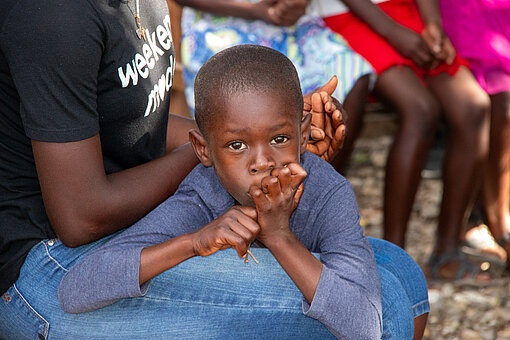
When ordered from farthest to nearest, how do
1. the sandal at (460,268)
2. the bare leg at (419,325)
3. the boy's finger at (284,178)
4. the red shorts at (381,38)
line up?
the red shorts at (381,38) → the sandal at (460,268) → the bare leg at (419,325) → the boy's finger at (284,178)

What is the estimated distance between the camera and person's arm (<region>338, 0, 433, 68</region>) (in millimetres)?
2807

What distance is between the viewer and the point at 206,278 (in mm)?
1345

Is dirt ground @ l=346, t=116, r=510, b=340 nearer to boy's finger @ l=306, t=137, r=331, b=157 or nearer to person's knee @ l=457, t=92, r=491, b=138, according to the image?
person's knee @ l=457, t=92, r=491, b=138

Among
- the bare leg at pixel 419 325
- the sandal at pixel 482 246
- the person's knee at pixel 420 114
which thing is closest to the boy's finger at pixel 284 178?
the bare leg at pixel 419 325

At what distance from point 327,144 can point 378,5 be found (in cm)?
149

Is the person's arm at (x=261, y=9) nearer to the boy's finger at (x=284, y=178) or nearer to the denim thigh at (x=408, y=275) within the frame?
the denim thigh at (x=408, y=275)

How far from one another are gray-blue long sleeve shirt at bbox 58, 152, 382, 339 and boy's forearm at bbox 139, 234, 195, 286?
0.06 ft

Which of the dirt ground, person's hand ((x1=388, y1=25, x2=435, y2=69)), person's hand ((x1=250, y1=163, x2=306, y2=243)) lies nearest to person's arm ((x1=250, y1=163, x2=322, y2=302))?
person's hand ((x1=250, y1=163, x2=306, y2=243))

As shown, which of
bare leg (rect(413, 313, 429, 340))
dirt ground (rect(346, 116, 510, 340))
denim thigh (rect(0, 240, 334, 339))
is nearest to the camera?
denim thigh (rect(0, 240, 334, 339))

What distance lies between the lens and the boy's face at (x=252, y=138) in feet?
4.34

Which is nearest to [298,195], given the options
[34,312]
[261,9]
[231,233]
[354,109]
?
[231,233]

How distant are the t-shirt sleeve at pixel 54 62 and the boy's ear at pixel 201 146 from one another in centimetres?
25

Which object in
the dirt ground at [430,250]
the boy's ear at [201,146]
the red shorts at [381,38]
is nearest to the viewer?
the boy's ear at [201,146]

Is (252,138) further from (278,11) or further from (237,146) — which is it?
(278,11)
